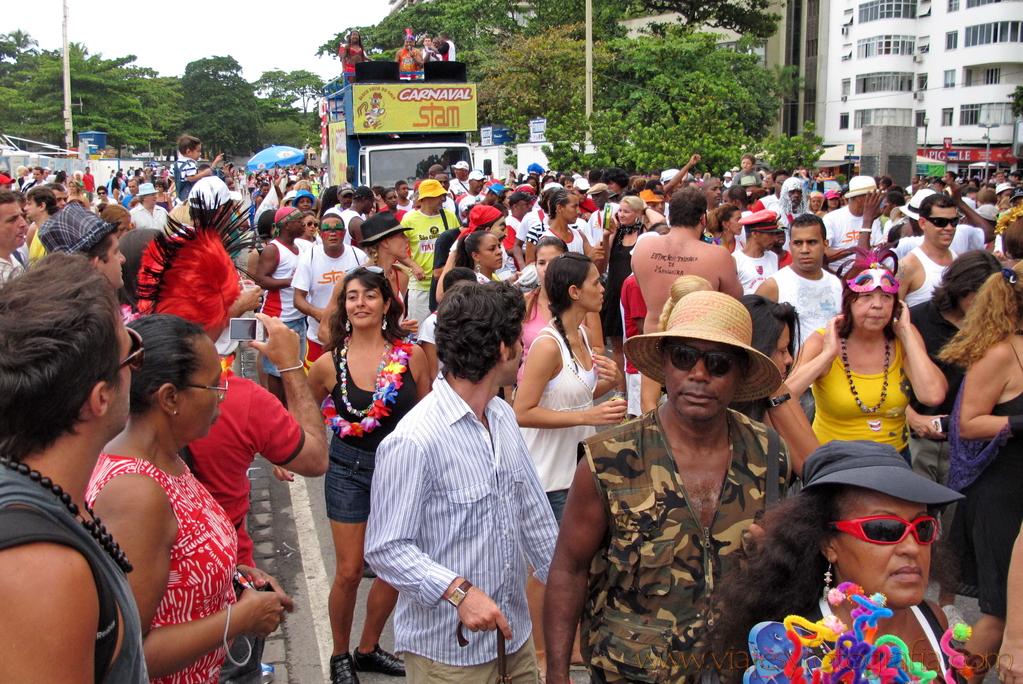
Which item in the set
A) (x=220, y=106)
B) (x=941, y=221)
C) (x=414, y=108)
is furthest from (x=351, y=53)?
(x=220, y=106)

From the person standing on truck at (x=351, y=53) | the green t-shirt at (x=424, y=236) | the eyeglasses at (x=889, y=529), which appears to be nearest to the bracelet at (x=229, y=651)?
the eyeglasses at (x=889, y=529)

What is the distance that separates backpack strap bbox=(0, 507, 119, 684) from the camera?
4.74 feet

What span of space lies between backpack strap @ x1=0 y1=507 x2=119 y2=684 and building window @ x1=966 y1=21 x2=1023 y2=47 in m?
A: 56.5

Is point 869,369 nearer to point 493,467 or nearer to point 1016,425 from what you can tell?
point 1016,425

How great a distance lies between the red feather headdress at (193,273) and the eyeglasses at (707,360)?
1922mm

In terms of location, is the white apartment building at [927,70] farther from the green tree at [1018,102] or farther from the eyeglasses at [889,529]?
the eyeglasses at [889,529]

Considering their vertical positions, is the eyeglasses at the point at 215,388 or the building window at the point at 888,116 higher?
the building window at the point at 888,116

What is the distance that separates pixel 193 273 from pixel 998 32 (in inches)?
2173

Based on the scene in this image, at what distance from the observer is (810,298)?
5754 millimetres

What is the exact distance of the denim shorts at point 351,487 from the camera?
13.5 feet

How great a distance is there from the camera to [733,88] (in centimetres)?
2642

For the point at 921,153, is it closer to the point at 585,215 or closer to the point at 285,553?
the point at 585,215

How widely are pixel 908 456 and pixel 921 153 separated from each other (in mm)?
50808

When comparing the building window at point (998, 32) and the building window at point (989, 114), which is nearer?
the building window at point (998, 32)
